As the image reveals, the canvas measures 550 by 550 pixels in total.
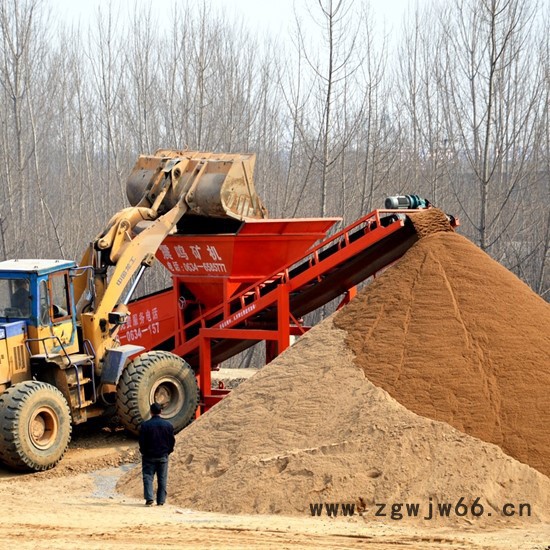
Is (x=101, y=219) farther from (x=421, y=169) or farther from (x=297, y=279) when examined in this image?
(x=297, y=279)

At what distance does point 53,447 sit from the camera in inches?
416

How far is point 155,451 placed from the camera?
866 centimetres

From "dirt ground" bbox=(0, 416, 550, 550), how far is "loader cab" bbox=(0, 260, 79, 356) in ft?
6.91

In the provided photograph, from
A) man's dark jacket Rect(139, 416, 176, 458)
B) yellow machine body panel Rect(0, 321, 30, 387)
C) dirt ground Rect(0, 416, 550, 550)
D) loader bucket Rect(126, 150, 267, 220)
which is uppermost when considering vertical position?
loader bucket Rect(126, 150, 267, 220)

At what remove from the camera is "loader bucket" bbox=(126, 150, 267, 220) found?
Answer: 12.7 meters

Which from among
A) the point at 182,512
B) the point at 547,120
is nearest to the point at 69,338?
the point at 182,512

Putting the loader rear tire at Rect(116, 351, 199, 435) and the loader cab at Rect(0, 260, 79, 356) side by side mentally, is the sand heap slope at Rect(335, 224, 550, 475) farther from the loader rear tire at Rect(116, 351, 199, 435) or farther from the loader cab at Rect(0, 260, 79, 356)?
the loader cab at Rect(0, 260, 79, 356)

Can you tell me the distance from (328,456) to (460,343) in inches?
81.3

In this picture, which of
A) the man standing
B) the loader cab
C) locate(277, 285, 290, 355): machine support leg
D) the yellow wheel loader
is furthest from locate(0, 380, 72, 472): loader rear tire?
locate(277, 285, 290, 355): machine support leg

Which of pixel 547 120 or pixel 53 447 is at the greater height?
pixel 547 120

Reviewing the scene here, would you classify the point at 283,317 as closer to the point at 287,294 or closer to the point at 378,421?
the point at 287,294

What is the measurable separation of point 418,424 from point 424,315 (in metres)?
1.81

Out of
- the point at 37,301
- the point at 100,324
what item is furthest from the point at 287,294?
the point at 37,301

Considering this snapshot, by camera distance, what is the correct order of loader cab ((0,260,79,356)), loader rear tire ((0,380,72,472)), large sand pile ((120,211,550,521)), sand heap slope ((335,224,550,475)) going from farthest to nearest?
loader cab ((0,260,79,356)) < loader rear tire ((0,380,72,472)) < sand heap slope ((335,224,550,475)) < large sand pile ((120,211,550,521))
